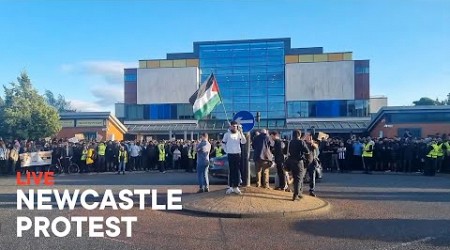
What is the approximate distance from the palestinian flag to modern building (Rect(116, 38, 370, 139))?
41207mm

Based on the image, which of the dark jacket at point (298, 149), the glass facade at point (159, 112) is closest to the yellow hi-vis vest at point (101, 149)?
the dark jacket at point (298, 149)

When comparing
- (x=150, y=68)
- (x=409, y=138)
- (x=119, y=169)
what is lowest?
(x=119, y=169)

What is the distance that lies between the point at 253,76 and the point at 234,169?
47918 millimetres

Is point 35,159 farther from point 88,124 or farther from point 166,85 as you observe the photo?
point 166,85

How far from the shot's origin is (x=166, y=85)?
5956cm

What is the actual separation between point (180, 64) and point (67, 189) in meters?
47.6

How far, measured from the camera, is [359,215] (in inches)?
384

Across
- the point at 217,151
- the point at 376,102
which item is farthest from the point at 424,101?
the point at 217,151

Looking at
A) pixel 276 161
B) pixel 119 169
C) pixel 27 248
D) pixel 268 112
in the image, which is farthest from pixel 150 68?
pixel 27 248

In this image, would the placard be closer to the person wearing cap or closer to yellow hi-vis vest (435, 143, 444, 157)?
the person wearing cap

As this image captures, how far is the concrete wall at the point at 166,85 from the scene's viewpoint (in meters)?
59.0

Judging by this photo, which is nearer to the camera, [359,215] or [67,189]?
[359,215]

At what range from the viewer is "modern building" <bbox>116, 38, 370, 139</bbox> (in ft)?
183

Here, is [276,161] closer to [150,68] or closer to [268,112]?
[268,112]
